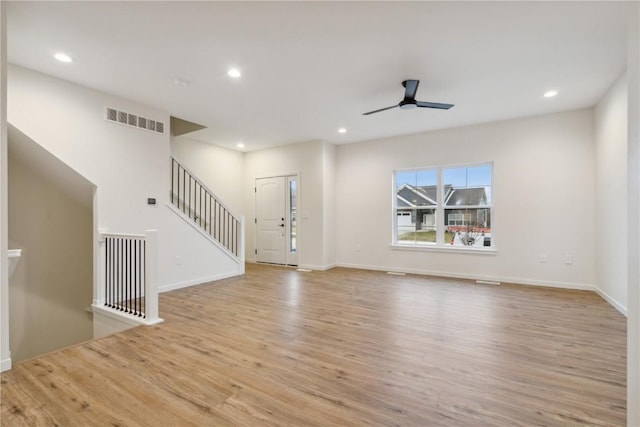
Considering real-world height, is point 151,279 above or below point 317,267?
above

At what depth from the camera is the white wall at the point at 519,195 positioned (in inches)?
184

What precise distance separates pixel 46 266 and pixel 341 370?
185 inches

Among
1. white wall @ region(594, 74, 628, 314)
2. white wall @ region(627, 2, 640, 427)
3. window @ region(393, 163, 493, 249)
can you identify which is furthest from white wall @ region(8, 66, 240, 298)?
white wall @ region(594, 74, 628, 314)

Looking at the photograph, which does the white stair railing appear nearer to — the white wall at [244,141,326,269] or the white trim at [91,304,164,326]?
the white trim at [91,304,164,326]

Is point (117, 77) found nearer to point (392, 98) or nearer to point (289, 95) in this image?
point (289, 95)

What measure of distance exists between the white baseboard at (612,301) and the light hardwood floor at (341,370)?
9 cm

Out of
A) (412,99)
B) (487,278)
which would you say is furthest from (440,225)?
(412,99)

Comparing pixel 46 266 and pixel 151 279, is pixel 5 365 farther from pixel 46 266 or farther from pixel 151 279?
pixel 46 266

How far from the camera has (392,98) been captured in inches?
165

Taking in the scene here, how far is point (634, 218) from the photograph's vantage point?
4.41 feet

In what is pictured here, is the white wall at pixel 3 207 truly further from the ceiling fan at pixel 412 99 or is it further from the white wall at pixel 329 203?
the white wall at pixel 329 203

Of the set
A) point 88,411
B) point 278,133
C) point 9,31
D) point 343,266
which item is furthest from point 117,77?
point 343,266

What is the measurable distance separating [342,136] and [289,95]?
7.59 feet

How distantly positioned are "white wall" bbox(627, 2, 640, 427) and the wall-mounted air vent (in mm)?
5033
